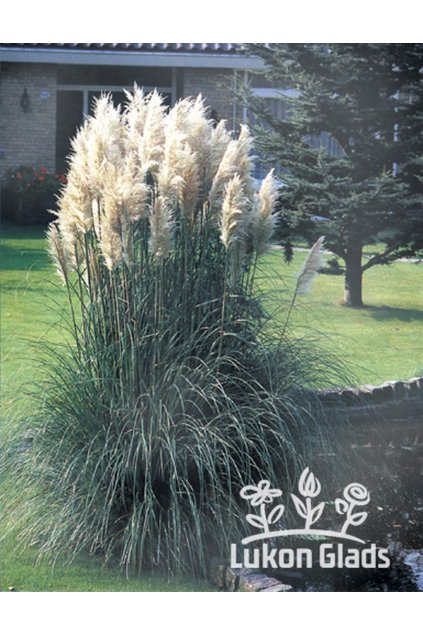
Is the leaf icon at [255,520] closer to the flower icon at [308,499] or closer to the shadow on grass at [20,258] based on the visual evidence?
the flower icon at [308,499]

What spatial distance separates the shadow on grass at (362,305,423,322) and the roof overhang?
4.36ft

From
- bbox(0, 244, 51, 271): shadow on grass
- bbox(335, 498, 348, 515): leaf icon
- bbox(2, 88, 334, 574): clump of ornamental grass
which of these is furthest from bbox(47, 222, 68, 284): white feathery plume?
bbox(335, 498, 348, 515): leaf icon

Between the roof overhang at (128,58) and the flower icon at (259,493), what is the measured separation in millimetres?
2011

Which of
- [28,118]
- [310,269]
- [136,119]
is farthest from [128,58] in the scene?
[310,269]

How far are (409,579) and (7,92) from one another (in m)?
3.00

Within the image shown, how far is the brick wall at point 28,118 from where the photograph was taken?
178 inches

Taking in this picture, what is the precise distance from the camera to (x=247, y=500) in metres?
4.14

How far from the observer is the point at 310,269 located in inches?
168

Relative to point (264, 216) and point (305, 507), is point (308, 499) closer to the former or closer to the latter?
point (305, 507)

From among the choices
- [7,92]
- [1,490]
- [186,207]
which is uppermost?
[7,92]

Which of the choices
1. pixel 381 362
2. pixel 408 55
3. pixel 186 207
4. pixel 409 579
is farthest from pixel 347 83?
pixel 409 579

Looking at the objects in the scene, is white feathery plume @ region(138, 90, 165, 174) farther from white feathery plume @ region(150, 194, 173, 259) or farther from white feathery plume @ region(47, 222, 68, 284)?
white feathery plume @ region(47, 222, 68, 284)

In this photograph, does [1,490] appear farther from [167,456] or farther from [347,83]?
[347,83]

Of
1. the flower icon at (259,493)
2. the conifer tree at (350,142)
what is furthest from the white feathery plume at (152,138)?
the flower icon at (259,493)
